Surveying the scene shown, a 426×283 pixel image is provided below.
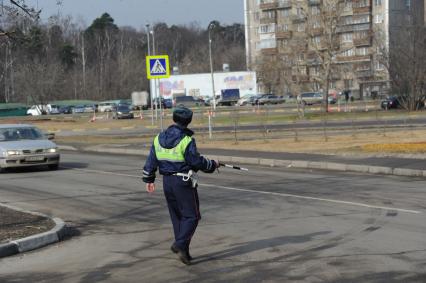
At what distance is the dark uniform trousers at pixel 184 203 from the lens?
7.19m

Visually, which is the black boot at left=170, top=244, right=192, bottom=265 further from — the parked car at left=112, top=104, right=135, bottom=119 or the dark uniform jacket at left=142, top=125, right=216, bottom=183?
the parked car at left=112, top=104, right=135, bottom=119

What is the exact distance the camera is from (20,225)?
9.41 m

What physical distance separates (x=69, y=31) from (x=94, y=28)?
268 inches

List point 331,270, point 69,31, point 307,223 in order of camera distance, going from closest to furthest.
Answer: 1. point 331,270
2. point 307,223
3. point 69,31

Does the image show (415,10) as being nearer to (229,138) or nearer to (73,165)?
(229,138)

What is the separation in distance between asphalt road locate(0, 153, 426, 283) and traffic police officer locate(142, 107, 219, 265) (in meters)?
0.37

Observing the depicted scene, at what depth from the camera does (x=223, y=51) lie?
141000 mm

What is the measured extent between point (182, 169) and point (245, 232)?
7.15 ft

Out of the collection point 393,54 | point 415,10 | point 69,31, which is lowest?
point 393,54

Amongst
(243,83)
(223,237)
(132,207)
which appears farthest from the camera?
(243,83)

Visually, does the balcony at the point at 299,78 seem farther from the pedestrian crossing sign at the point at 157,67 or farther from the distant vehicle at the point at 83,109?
the distant vehicle at the point at 83,109

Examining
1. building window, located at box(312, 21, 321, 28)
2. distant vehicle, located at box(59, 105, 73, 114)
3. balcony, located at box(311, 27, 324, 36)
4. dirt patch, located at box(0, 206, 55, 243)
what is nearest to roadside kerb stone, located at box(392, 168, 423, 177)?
dirt patch, located at box(0, 206, 55, 243)

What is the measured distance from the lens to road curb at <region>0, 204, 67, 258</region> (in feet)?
26.2

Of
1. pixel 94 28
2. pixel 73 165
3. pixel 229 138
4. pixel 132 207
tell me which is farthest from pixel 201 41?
pixel 132 207
